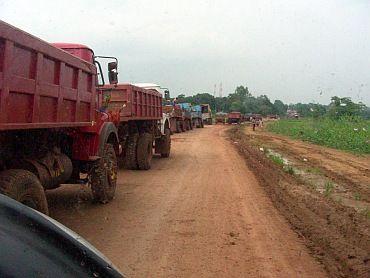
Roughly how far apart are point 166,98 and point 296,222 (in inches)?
472

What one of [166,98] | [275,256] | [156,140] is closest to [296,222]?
[275,256]

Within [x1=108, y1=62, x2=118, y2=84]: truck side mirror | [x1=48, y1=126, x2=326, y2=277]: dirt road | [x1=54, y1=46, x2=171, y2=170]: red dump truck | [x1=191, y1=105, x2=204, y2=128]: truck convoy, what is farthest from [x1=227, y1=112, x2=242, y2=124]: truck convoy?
[x1=108, y1=62, x2=118, y2=84]: truck side mirror

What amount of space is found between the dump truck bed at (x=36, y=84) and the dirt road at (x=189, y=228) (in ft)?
5.13

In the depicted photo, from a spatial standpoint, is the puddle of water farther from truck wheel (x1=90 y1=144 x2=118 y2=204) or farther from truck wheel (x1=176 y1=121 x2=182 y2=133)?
truck wheel (x1=176 y1=121 x2=182 y2=133)

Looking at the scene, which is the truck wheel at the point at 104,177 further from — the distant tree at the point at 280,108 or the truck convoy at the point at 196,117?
the distant tree at the point at 280,108

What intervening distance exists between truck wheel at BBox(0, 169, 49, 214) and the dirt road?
3.20ft

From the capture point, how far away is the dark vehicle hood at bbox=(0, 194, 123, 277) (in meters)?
1.61

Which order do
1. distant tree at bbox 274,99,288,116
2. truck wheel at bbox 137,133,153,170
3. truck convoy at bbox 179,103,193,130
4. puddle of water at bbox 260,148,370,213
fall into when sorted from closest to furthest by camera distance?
puddle of water at bbox 260,148,370,213, truck wheel at bbox 137,133,153,170, truck convoy at bbox 179,103,193,130, distant tree at bbox 274,99,288,116

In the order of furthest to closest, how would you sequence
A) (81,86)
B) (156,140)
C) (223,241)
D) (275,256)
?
(156,140), (81,86), (223,241), (275,256)

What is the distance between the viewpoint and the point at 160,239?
603 centimetres

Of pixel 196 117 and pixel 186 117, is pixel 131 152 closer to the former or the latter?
pixel 186 117

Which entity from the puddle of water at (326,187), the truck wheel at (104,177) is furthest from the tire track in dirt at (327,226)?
the truck wheel at (104,177)

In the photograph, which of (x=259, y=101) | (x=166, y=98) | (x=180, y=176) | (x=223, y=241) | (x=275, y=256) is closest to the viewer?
(x=275, y=256)

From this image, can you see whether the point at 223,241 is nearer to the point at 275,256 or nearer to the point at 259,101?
the point at 275,256
